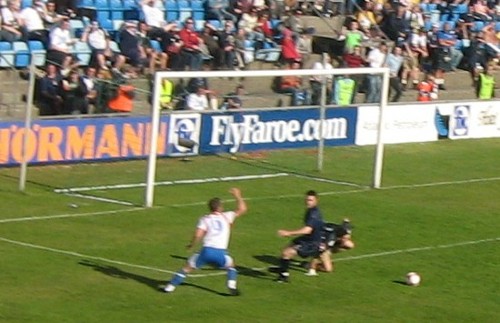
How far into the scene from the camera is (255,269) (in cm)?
2111

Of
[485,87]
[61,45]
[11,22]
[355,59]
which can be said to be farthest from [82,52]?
[485,87]

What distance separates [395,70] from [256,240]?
1702 centimetres

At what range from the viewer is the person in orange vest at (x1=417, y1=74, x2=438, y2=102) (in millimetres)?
39094

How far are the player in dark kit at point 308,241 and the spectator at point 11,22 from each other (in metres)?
14.2

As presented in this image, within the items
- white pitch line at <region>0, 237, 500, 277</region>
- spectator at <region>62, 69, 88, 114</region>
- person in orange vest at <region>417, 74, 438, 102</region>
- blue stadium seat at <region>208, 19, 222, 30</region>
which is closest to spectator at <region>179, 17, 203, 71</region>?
blue stadium seat at <region>208, 19, 222, 30</region>

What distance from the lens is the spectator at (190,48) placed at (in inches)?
1383

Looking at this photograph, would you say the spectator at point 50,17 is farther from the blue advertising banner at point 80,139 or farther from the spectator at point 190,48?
the blue advertising banner at point 80,139

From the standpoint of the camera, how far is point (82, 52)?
33875 mm

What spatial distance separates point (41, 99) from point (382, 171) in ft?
26.1

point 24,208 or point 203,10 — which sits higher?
point 203,10

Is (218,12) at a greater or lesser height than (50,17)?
greater

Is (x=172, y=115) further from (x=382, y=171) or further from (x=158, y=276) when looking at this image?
(x=158, y=276)

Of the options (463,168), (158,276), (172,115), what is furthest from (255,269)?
(463,168)

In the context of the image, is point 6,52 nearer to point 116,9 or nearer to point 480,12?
point 116,9
